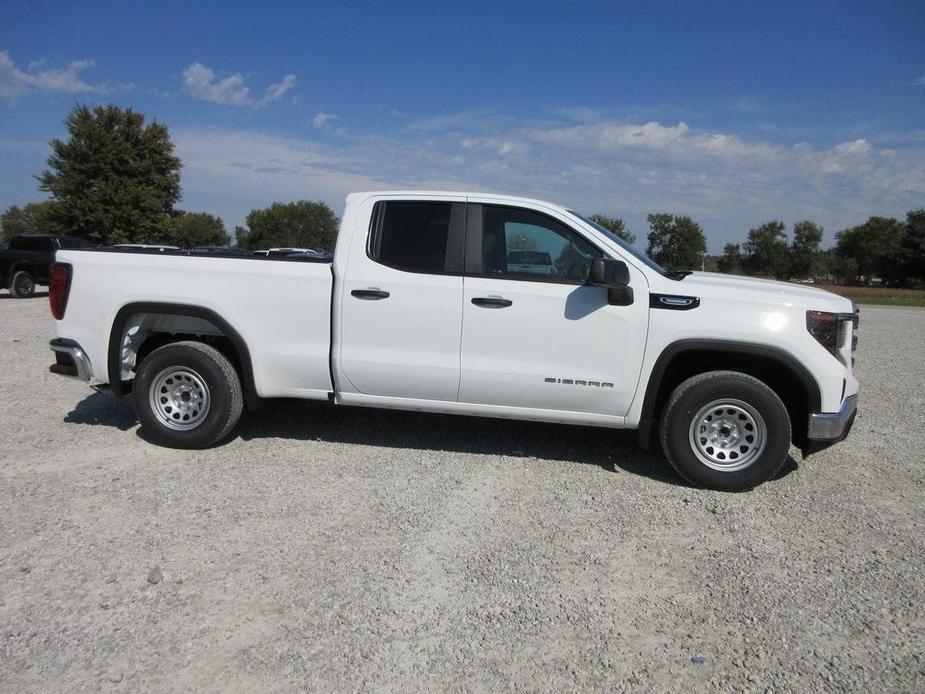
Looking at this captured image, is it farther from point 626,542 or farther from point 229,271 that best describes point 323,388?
point 626,542

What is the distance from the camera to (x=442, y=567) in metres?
3.70

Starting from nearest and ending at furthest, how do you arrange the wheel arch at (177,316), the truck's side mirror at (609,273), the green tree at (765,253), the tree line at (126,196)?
the truck's side mirror at (609,273)
the wheel arch at (177,316)
the tree line at (126,196)
the green tree at (765,253)

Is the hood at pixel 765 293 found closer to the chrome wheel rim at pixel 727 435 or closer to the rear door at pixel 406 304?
the chrome wheel rim at pixel 727 435

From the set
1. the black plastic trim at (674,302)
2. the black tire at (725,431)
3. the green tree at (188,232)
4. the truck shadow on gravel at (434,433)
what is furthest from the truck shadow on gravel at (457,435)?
the green tree at (188,232)

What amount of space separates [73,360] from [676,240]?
975 inches

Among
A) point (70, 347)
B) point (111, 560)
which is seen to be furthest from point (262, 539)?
point (70, 347)

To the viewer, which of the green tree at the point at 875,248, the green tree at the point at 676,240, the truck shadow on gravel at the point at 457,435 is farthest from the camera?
the green tree at the point at 875,248

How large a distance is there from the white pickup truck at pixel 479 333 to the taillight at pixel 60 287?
0.4 inches

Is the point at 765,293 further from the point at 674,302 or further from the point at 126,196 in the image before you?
the point at 126,196

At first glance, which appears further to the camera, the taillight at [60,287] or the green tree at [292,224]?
the green tree at [292,224]

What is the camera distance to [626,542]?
405 centimetres

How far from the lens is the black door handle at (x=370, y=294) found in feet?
16.7

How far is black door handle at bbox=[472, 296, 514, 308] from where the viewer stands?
4.94m

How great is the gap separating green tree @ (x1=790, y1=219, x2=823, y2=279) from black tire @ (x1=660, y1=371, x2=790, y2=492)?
5813cm
